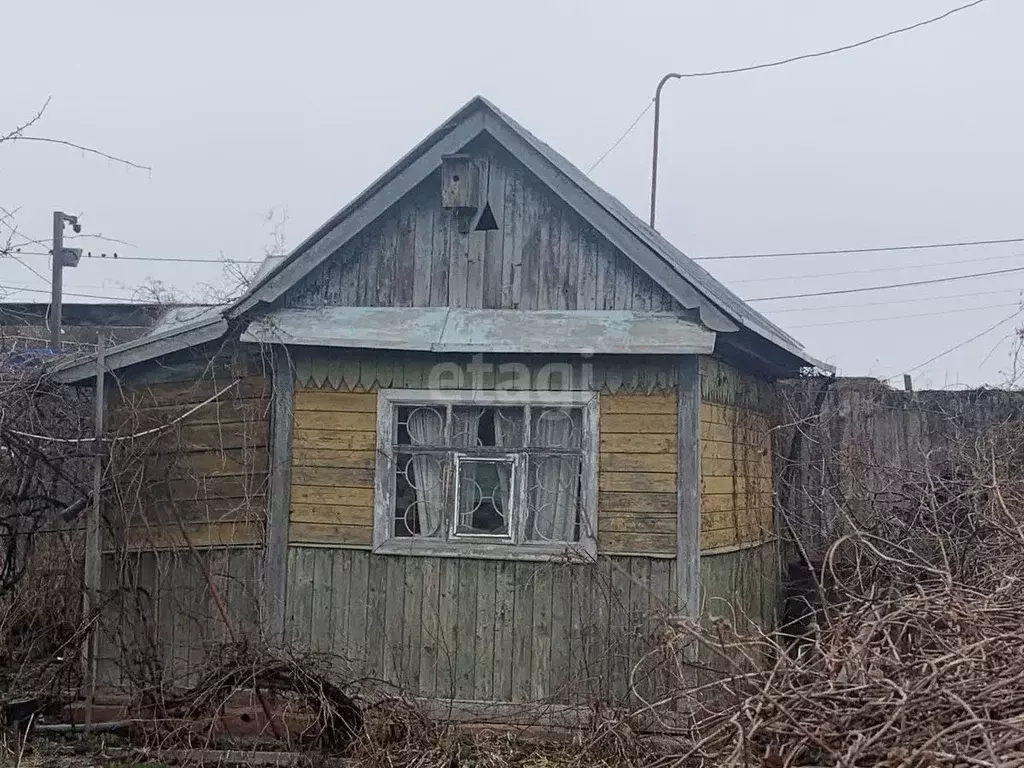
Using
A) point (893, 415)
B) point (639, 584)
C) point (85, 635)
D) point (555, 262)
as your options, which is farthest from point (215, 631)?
point (893, 415)

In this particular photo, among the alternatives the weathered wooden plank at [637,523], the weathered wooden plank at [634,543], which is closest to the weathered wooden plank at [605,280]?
the weathered wooden plank at [637,523]

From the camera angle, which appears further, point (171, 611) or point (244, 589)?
point (171, 611)

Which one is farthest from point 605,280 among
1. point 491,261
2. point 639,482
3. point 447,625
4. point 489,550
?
point 447,625

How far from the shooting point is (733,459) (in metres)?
9.20

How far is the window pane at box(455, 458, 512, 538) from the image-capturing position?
805 cm

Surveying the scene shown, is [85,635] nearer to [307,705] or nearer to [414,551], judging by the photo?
[307,705]

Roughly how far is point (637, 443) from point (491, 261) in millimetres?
1838

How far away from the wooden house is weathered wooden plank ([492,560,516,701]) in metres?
0.02

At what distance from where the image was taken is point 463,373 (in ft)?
26.7

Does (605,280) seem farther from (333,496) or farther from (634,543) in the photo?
(333,496)

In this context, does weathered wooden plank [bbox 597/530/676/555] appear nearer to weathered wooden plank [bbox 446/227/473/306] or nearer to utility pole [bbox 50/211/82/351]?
weathered wooden plank [bbox 446/227/473/306]

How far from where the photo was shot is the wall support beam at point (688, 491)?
25.5 ft

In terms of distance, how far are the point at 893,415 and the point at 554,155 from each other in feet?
20.7

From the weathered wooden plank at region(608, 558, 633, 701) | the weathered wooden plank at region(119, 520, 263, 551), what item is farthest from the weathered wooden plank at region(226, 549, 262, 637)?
the weathered wooden plank at region(608, 558, 633, 701)
